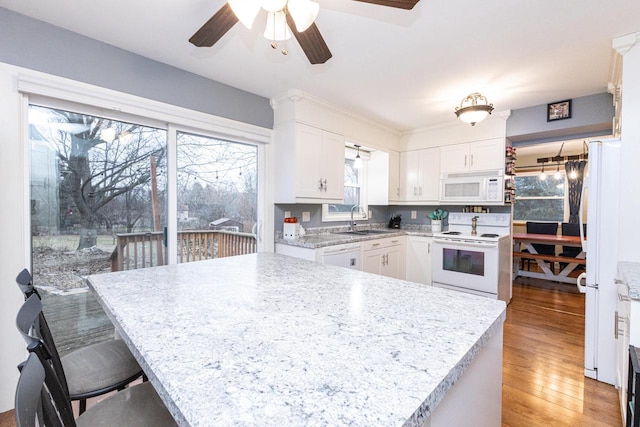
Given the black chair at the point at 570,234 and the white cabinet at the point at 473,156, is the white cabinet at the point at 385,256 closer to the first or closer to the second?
the white cabinet at the point at 473,156

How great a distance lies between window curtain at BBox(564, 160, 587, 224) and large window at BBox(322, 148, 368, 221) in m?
4.65

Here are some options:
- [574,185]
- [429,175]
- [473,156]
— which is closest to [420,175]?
[429,175]

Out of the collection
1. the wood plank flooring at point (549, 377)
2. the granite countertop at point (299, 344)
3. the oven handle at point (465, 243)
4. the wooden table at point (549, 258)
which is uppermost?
the granite countertop at point (299, 344)

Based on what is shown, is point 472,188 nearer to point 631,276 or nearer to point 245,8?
point 631,276

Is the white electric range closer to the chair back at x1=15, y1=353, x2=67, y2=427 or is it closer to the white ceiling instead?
the white ceiling

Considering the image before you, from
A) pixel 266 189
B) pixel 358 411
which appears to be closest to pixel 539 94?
pixel 266 189

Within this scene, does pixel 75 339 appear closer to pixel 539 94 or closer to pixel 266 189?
pixel 266 189

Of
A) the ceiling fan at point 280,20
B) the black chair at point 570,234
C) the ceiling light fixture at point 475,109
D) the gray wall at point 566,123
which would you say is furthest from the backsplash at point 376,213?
the black chair at point 570,234

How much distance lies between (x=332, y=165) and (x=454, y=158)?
5.85 ft

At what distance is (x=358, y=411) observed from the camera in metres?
0.50

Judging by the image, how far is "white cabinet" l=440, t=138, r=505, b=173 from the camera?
3.56 metres

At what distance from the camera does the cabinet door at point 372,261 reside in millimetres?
3367

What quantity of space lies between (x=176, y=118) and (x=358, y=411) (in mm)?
2606

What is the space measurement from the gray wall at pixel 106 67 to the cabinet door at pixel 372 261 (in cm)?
205
